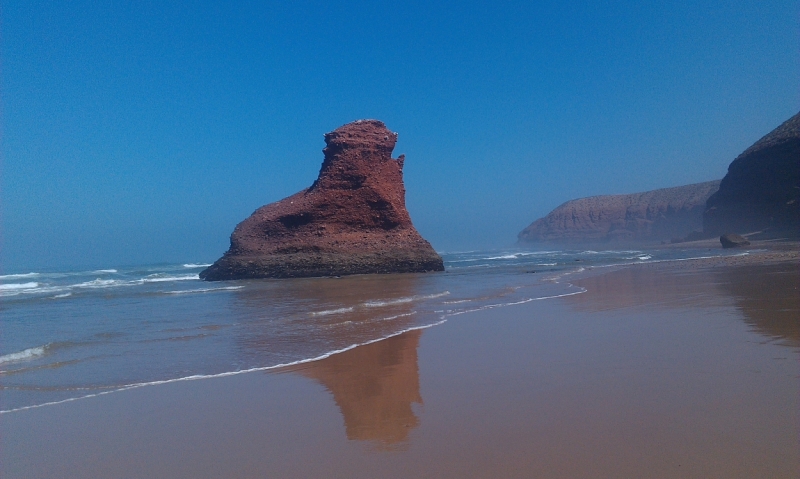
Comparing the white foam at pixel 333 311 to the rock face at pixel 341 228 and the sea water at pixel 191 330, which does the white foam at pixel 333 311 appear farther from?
the rock face at pixel 341 228

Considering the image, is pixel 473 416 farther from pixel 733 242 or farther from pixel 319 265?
pixel 733 242

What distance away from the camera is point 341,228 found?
28.7 metres

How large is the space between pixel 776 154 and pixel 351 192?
1765 inches

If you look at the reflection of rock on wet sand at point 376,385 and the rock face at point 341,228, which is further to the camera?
the rock face at point 341,228

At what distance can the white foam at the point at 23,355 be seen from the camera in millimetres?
8118

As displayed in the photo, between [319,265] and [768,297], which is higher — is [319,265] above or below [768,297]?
above

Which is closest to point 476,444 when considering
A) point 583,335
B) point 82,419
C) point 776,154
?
point 82,419

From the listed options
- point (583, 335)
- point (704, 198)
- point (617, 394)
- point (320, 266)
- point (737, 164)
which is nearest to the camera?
point (617, 394)

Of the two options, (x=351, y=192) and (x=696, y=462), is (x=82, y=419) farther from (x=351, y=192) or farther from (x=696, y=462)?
(x=351, y=192)

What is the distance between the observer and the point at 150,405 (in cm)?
559

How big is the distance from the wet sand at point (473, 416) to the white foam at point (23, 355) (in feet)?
11.0

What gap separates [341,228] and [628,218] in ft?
330

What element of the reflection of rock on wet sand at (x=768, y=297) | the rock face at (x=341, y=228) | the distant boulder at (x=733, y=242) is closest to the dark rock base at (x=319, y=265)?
the rock face at (x=341, y=228)

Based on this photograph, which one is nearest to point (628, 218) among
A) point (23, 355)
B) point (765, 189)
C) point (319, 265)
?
point (765, 189)
